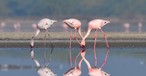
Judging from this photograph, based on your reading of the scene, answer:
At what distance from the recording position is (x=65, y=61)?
57.8ft

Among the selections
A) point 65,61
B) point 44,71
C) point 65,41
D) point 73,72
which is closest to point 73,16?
point 65,41

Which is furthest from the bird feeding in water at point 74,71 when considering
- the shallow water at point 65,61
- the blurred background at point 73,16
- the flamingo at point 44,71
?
the blurred background at point 73,16

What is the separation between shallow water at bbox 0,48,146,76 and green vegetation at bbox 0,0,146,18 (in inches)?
1040

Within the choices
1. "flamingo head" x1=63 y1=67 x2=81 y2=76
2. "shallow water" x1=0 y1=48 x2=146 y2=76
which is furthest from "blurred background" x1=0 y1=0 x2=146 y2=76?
"flamingo head" x1=63 y1=67 x2=81 y2=76

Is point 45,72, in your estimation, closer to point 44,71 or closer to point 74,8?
point 44,71

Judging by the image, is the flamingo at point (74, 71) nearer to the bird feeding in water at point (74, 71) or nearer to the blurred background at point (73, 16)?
the bird feeding in water at point (74, 71)

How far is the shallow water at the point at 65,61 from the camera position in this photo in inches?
590

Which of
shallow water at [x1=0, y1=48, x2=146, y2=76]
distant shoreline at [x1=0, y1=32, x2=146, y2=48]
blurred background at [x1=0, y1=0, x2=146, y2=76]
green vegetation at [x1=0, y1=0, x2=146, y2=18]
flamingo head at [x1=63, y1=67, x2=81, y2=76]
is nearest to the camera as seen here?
flamingo head at [x1=63, y1=67, x2=81, y2=76]

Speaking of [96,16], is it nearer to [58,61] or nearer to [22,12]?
[22,12]

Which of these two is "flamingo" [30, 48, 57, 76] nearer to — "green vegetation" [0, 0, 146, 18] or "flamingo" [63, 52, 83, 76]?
"flamingo" [63, 52, 83, 76]

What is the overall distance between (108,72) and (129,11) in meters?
34.5

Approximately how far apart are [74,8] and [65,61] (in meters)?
33.9

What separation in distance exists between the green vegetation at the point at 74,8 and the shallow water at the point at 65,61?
1040 inches

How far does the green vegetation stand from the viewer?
48.7 meters
